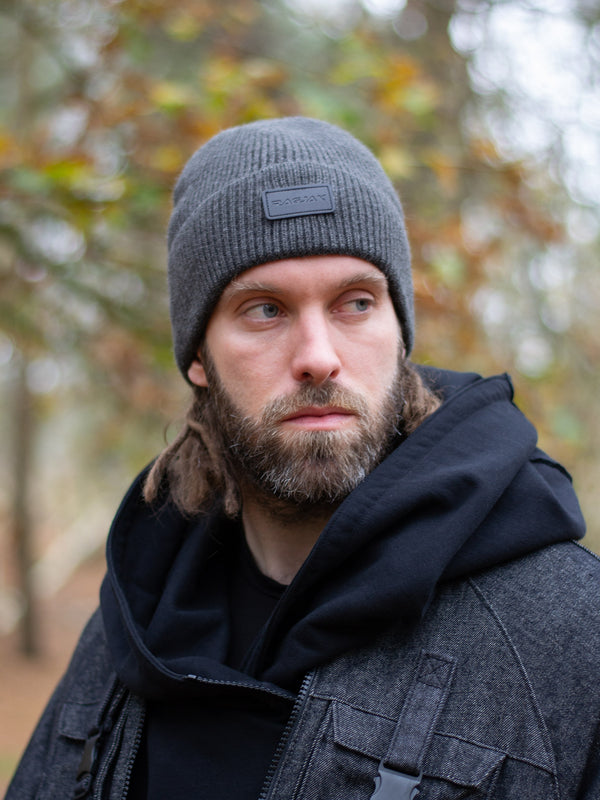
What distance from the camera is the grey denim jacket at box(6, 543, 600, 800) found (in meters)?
1.44

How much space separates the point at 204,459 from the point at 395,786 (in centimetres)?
125

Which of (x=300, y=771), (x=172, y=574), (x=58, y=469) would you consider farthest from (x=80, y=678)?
(x=58, y=469)

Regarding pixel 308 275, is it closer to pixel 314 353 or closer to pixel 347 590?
pixel 314 353

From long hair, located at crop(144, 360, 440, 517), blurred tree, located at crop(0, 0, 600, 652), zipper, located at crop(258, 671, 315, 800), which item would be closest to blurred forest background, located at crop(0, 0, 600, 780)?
blurred tree, located at crop(0, 0, 600, 652)

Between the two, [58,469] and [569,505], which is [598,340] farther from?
[58,469]

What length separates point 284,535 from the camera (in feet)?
7.01

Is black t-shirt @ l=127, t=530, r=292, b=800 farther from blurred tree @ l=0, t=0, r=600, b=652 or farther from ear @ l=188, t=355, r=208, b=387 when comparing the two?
blurred tree @ l=0, t=0, r=600, b=652

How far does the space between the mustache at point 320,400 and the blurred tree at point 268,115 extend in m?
2.16

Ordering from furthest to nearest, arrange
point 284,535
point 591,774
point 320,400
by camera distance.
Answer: point 284,535 → point 320,400 → point 591,774

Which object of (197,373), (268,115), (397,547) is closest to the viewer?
(397,547)

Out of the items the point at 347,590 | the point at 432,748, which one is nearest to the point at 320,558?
the point at 347,590

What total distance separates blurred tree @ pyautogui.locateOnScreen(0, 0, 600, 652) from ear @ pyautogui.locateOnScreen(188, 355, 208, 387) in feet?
5.67

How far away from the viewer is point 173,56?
7.46m

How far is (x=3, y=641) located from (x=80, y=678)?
34.2 ft
